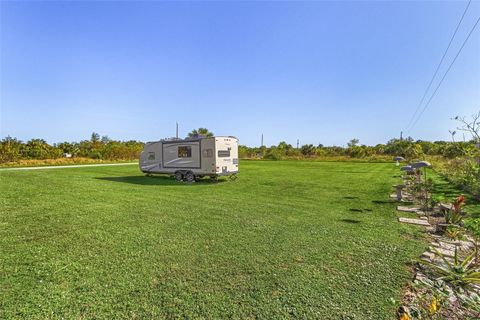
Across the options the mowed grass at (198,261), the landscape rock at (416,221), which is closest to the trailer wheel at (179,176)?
the mowed grass at (198,261)

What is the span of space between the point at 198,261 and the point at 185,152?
9339 millimetres

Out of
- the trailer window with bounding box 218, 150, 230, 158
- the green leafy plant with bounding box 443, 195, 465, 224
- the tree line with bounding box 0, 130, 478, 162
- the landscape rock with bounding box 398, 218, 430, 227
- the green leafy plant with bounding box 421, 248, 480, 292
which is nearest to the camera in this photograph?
the green leafy plant with bounding box 421, 248, 480, 292

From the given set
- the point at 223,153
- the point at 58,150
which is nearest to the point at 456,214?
the point at 223,153

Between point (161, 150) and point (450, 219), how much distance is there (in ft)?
39.0

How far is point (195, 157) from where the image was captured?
39.7 feet

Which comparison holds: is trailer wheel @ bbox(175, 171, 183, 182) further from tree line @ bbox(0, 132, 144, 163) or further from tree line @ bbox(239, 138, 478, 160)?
tree line @ bbox(239, 138, 478, 160)

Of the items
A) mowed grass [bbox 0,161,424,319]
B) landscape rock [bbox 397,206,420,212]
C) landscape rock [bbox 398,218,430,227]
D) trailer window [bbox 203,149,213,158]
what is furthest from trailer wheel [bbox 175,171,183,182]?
landscape rock [bbox 398,218,430,227]

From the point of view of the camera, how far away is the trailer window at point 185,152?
482 inches

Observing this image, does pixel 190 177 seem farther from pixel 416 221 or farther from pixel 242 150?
pixel 242 150

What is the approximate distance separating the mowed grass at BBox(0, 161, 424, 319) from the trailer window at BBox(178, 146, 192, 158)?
19.1 feet

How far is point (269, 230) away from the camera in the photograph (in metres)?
4.84

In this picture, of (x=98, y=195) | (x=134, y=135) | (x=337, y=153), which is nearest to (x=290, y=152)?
(x=337, y=153)

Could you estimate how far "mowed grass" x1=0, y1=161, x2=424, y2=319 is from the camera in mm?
2500

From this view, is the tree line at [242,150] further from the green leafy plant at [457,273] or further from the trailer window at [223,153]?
the green leafy plant at [457,273]
